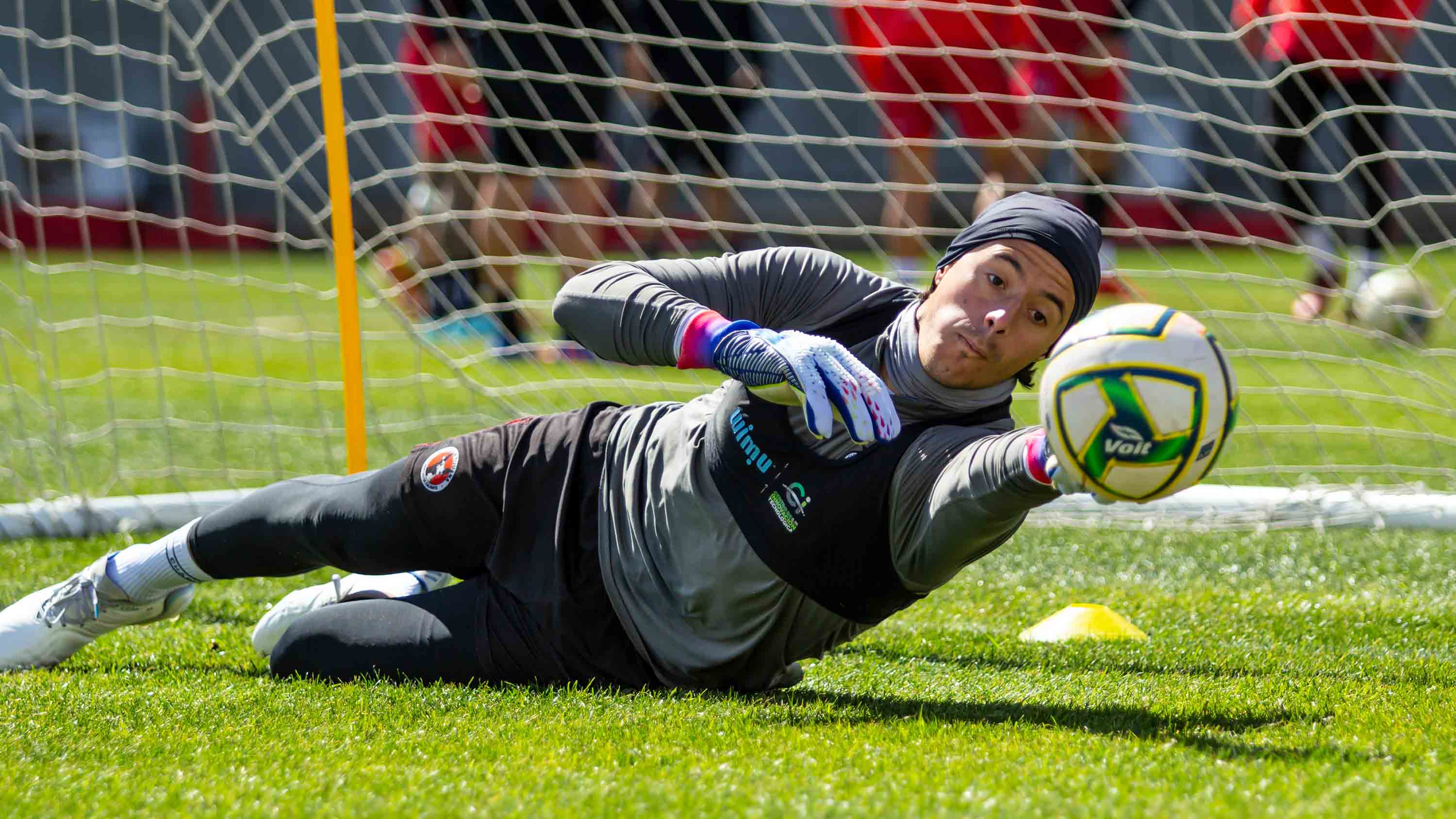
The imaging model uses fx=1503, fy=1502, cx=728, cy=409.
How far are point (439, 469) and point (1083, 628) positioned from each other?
143 centimetres

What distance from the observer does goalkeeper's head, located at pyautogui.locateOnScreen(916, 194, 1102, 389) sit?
2293 mm

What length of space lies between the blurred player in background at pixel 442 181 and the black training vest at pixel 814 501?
2812mm

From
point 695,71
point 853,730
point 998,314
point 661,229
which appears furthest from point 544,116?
point 853,730

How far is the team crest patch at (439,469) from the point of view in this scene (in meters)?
2.73

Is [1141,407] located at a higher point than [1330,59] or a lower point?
lower

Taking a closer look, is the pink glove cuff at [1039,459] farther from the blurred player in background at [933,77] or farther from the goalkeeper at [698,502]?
the blurred player in background at [933,77]

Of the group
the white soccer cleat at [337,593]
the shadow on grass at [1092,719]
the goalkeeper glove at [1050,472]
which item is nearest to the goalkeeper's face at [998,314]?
the goalkeeper glove at [1050,472]

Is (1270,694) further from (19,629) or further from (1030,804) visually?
(19,629)

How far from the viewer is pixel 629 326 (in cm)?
247

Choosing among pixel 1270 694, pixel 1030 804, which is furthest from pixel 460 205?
pixel 1030 804

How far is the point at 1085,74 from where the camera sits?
6094 millimetres

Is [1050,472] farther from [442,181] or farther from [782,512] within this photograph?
[442,181]

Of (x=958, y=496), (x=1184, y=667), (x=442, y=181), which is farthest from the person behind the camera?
(x=442, y=181)

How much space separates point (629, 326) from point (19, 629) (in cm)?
142
